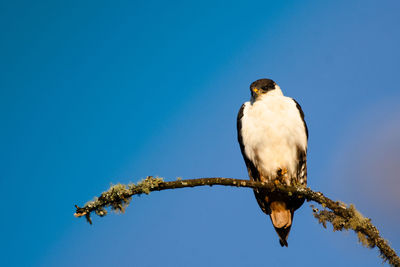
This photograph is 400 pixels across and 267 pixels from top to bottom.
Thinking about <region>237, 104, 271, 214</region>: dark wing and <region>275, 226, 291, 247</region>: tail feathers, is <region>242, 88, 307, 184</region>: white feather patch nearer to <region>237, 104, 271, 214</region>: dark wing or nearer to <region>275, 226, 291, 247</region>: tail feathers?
<region>237, 104, 271, 214</region>: dark wing

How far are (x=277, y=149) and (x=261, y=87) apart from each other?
1238mm

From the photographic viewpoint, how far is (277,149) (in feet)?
21.8

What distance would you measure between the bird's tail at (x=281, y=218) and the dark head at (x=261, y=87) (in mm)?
1808

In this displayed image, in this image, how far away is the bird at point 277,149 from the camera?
21.6 feet

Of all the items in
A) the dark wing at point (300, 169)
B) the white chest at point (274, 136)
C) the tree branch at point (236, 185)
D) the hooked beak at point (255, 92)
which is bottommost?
the tree branch at point (236, 185)

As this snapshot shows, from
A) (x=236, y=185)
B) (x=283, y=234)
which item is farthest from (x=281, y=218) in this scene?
(x=236, y=185)

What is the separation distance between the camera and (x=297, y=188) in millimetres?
5121

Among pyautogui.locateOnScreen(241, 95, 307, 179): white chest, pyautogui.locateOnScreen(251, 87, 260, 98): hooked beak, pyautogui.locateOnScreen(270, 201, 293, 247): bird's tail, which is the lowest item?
pyautogui.locateOnScreen(270, 201, 293, 247): bird's tail

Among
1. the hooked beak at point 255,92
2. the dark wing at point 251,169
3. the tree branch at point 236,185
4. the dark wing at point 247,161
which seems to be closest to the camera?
the tree branch at point 236,185

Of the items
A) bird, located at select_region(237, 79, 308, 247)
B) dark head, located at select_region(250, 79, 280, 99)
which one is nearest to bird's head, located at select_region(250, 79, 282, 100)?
dark head, located at select_region(250, 79, 280, 99)

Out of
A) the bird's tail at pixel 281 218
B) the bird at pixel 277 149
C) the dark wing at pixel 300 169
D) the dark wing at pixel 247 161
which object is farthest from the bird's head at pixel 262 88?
the bird's tail at pixel 281 218

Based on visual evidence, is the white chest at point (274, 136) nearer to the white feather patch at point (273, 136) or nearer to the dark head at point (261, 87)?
the white feather patch at point (273, 136)

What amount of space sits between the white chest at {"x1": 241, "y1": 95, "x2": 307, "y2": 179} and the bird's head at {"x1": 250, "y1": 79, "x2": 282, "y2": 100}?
15.1 inches

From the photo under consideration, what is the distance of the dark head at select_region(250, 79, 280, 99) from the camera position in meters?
7.25
